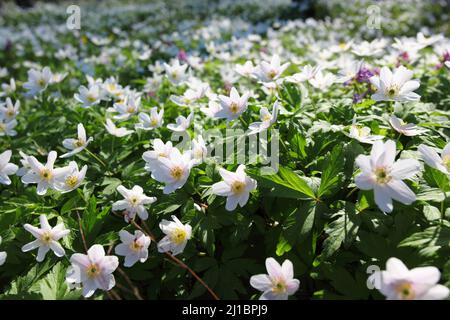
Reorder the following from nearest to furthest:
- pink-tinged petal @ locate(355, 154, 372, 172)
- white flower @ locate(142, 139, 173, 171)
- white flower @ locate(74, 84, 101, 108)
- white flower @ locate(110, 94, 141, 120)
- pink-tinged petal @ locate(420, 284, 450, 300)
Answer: pink-tinged petal @ locate(420, 284, 450, 300), pink-tinged petal @ locate(355, 154, 372, 172), white flower @ locate(142, 139, 173, 171), white flower @ locate(110, 94, 141, 120), white flower @ locate(74, 84, 101, 108)

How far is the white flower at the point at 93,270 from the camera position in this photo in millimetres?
1757

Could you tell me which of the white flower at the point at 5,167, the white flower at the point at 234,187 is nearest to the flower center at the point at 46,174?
the white flower at the point at 5,167

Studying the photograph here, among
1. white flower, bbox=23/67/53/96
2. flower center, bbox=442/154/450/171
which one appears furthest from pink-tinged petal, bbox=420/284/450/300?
white flower, bbox=23/67/53/96

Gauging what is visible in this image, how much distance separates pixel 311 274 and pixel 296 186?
0.38 meters

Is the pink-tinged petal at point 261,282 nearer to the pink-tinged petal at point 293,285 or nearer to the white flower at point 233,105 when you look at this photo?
the pink-tinged petal at point 293,285

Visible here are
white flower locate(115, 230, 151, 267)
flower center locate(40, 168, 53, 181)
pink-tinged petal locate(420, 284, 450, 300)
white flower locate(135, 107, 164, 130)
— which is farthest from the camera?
white flower locate(135, 107, 164, 130)

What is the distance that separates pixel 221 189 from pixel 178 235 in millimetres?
276

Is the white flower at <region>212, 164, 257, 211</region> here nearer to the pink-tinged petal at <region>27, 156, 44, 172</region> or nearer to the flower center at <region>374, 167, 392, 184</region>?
the flower center at <region>374, 167, 392, 184</region>

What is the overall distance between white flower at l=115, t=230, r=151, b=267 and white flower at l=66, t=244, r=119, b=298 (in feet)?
0.32

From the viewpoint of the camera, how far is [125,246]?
1894mm

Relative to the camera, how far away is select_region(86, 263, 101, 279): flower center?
1771 mm

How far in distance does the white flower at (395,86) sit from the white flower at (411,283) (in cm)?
110
